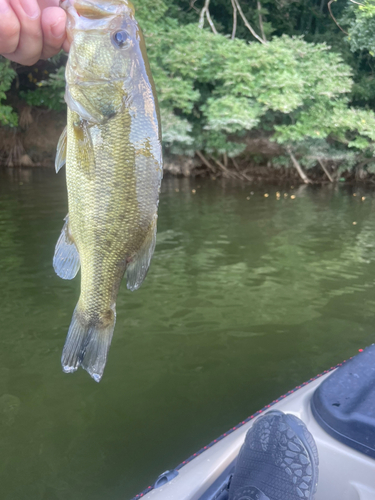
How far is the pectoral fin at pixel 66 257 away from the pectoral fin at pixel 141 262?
0.20 m

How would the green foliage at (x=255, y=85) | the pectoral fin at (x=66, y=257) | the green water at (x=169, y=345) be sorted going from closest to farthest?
1. the pectoral fin at (x=66, y=257)
2. the green water at (x=169, y=345)
3. the green foliage at (x=255, y=85)

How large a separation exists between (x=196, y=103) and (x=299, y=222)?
6.70 metres

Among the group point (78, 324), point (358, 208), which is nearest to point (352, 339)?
point (78, 324)

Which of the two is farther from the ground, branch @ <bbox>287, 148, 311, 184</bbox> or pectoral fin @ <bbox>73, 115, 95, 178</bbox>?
pectoral fin @ <bbox>73, 115, 95, 178</bbox>

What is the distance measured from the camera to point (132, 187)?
1326mm

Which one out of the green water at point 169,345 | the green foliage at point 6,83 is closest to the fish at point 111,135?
the green water at point 169,345

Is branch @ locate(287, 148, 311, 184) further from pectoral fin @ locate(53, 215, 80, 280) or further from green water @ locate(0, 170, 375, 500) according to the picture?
pectoral fin @ locate(53, 215, 80, 280)

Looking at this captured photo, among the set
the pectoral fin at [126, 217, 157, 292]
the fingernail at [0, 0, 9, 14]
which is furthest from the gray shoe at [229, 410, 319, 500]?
the fingernail at [0, 0, 9, 14]

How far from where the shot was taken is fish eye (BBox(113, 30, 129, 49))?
126cm

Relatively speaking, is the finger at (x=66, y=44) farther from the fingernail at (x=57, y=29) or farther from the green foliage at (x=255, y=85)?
the green foliage at (x=255, y=85)

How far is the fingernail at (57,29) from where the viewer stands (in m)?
1.29

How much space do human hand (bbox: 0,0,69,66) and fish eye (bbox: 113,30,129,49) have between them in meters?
0.17

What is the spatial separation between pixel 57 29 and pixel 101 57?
6.5 inches

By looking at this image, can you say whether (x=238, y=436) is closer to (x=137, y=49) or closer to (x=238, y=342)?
(x=137, y=49)
